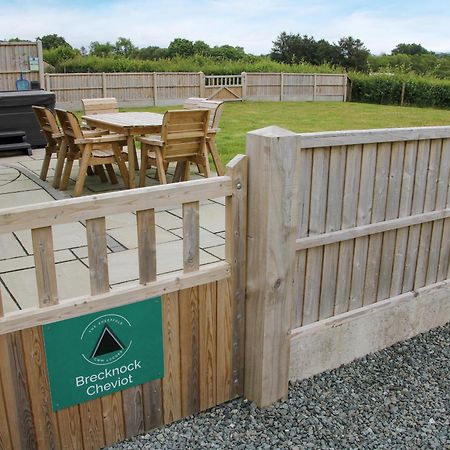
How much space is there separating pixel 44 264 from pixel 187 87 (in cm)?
1890

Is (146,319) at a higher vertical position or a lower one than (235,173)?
lower

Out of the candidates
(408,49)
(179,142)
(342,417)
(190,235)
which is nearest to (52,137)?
(179,142)

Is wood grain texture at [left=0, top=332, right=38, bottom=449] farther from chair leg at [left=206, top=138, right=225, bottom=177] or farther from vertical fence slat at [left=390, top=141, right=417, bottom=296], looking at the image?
chair leg at [left=206, top=138, right=225, bottom=177]

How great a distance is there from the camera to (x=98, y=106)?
720 cm

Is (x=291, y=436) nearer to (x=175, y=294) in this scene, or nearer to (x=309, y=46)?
(x=175, y=294)

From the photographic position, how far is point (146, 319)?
7.60ft

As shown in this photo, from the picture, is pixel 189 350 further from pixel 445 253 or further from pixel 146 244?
pixel 445 253

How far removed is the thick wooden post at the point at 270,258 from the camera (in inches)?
93.0

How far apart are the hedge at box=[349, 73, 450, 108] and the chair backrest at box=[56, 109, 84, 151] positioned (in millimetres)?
20096

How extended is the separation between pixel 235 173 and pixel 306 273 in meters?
0.73

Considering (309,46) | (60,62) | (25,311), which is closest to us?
(25,311)

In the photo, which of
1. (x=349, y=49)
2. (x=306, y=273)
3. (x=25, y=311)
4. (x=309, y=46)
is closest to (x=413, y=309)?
(x=306, y=273)

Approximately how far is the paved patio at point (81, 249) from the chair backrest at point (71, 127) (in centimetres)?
53

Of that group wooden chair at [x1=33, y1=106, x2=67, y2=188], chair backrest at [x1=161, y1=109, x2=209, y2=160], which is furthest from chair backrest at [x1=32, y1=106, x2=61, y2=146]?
chair backrest at [x1=161, y1=109, x2=209, y2=160]
